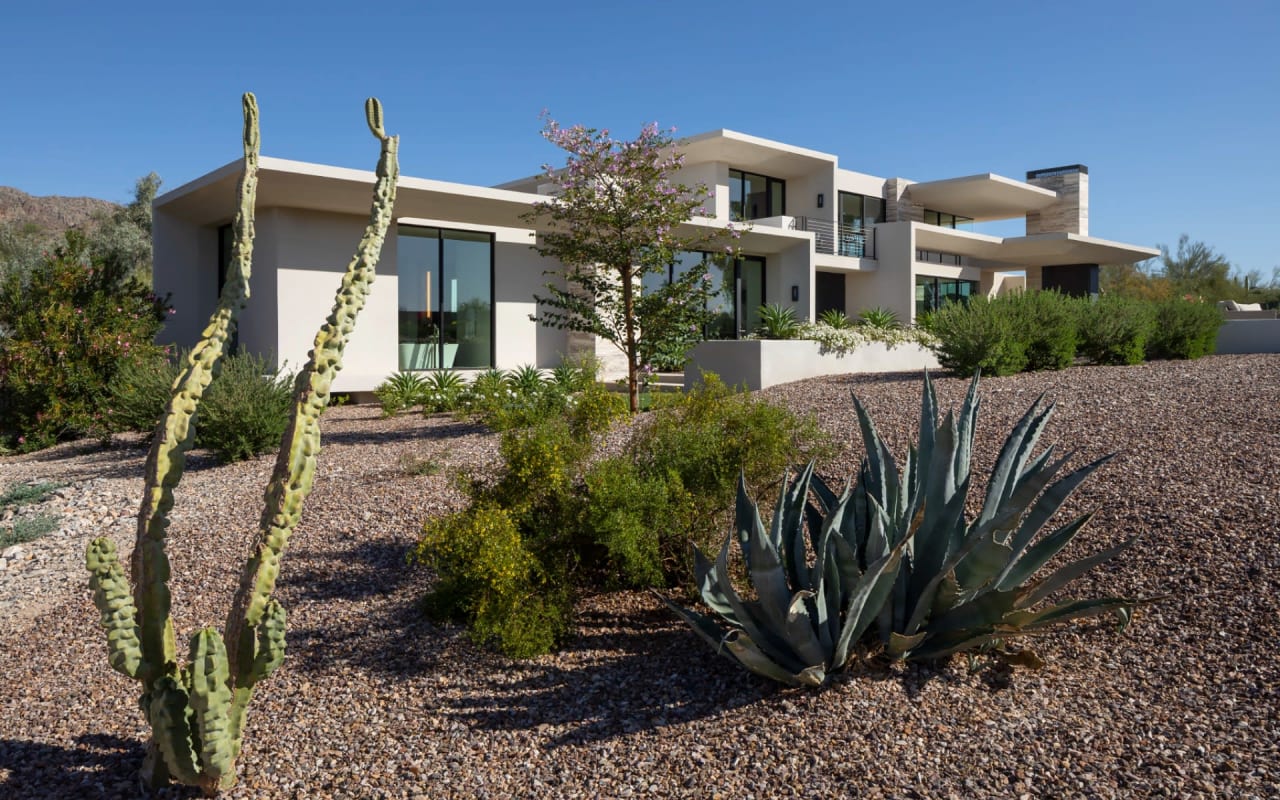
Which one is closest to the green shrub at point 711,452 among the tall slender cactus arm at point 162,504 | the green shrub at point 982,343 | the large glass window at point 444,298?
the tall slender cactus arm at point 162,504

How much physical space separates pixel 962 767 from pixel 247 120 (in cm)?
395

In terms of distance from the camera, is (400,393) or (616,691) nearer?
(616,691)

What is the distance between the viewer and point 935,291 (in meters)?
30.4

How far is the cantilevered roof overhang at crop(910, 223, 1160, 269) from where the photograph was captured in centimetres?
2809

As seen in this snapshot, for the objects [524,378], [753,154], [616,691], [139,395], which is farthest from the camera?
[753,154]

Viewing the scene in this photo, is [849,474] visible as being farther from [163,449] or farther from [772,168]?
[772,168]

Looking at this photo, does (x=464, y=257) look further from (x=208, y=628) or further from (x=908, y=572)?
(x=208, y=628)

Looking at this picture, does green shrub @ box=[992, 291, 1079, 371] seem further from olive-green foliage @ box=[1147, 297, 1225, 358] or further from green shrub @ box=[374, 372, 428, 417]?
green shrub @ box=[374, 372, 428, 417]

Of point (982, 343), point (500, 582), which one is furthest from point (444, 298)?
point (500, 582)

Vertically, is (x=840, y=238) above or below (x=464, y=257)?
above

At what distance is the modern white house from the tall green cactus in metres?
8.62

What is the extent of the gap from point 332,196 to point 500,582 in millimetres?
11674

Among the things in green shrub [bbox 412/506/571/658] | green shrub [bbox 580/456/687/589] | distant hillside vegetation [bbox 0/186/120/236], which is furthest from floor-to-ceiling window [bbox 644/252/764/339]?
distant hillside vegetation [bbox 0/186/120/236]

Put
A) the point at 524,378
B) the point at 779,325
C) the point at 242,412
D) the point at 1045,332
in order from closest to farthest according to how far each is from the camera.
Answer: the point at 242,412, the point at 1045,332, the point at 524,378, the point at 779,325
